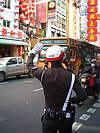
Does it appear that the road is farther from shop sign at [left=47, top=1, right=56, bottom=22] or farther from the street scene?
shop sign at [left=47, top=1, right=56, bottom=22]

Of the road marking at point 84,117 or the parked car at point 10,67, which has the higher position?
the parked car at point 10,67

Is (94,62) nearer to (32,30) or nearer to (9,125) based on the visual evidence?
(9,125)

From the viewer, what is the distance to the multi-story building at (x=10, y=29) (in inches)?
824

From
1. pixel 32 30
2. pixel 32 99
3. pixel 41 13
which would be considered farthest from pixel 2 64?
pixel 41 13

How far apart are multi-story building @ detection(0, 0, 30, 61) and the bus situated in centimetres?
869

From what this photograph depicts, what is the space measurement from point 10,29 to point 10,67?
10.1 metres

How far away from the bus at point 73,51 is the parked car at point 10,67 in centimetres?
196

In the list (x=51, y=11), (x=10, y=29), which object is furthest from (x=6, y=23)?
(x=51, y=11)

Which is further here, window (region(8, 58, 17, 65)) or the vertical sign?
the vertical sign

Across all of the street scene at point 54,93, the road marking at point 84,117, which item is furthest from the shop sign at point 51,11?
the road marking at point 84,117

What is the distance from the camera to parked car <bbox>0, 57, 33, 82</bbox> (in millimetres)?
12141

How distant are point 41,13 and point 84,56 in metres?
17.1

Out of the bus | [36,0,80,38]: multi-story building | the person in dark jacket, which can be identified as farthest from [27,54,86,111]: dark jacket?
[36,0,80,38]: multi-story building

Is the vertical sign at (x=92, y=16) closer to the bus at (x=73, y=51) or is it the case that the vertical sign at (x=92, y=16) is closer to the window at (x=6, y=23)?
the window at (x=6, y=23)
